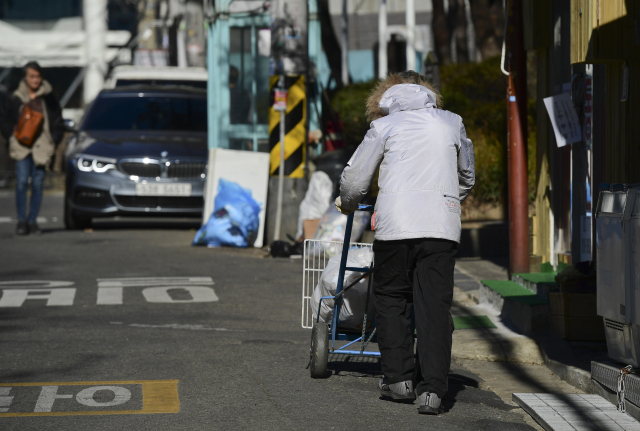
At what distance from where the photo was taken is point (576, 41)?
19.6 ft

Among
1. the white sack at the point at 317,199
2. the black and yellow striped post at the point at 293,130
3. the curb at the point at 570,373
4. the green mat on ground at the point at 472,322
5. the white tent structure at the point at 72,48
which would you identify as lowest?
the curb at the point at 570,373

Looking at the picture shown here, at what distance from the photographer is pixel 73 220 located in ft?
46.2

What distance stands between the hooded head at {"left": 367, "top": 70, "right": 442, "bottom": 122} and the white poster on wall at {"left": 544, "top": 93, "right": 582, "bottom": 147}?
2329 mm

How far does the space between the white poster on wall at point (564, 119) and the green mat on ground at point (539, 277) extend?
0.99m

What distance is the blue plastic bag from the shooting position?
→ 11.9 m

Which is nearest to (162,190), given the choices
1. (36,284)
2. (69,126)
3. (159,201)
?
(159,201)

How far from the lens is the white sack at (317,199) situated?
11.3m

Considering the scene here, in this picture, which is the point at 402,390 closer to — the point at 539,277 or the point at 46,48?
the point at 539,277

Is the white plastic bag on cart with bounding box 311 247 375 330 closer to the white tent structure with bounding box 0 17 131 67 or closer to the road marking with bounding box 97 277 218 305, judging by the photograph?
the road marking with bounding box 97 277 218 305

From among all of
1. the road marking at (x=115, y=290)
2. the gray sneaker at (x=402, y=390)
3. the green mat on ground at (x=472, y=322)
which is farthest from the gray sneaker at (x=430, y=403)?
the road marking at (x=115, y=290)

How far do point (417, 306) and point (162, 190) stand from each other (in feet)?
28.0

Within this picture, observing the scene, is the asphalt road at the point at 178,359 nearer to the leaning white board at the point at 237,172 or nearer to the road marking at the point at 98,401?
the road marking at the point at 98,401

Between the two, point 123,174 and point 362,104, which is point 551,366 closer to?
point 123,174

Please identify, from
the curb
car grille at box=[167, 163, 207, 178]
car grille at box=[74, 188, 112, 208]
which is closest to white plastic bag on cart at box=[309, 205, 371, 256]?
car grille at box=[167, 163, 207, 178]
